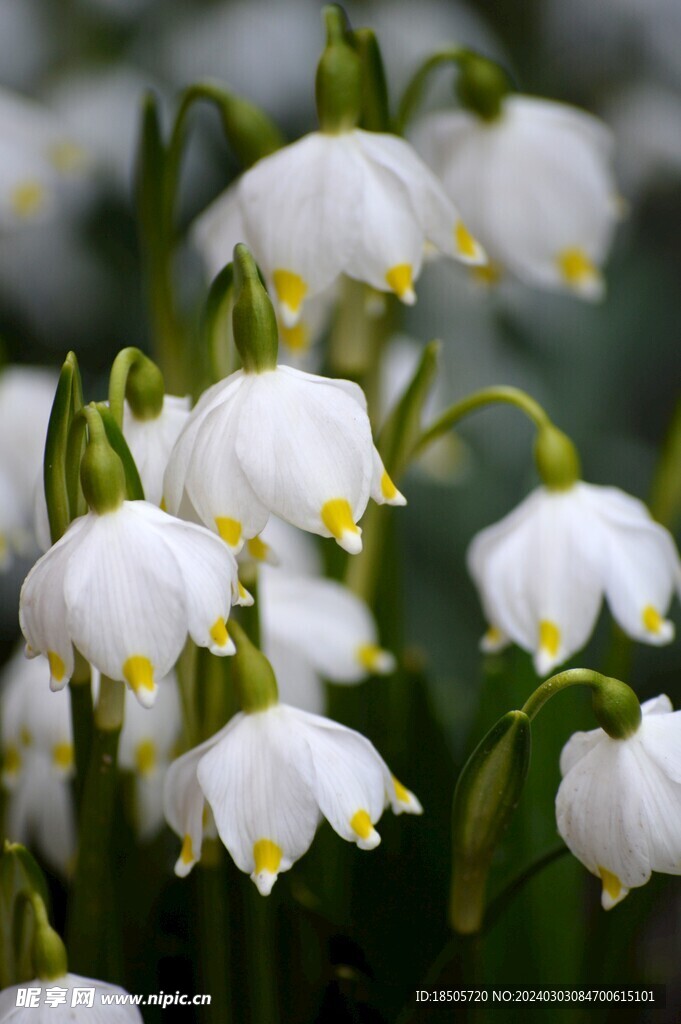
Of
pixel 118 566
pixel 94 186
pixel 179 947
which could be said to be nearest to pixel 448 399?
pixel 94 186

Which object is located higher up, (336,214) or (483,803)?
(336,214)

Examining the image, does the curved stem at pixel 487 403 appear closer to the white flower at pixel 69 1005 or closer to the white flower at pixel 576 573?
the white flower at pixel 576 573

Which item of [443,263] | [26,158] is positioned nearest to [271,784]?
[26,158]

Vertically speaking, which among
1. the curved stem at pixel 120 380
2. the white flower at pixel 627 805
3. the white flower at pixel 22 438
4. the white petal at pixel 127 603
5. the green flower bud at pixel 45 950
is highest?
the curved stem at pixel 120 380

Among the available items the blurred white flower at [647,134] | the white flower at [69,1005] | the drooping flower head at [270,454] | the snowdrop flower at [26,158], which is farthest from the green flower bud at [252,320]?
the blurred white flower at [647,134]

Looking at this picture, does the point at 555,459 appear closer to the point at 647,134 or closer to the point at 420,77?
the point at 420,77

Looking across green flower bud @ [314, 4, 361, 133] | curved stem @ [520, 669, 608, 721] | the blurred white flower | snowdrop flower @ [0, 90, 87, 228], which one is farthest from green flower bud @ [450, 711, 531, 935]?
the blurred white flower
